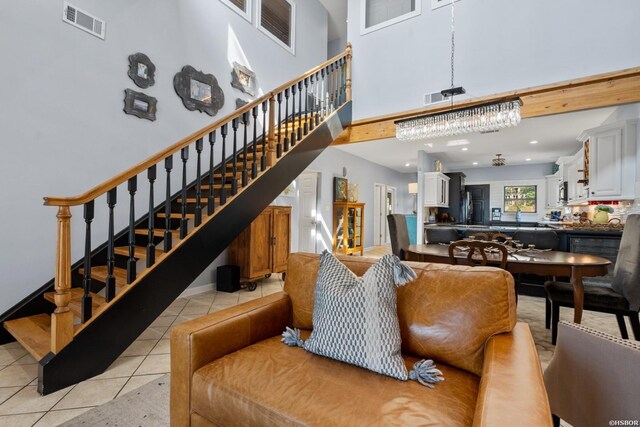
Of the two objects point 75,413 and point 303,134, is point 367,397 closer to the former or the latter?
point 75,413

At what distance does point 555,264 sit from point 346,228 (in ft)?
15.5

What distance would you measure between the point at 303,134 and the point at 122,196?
2.24 metres

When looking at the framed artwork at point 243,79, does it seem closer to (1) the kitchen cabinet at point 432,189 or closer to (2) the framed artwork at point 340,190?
(2) the framed artwork at point 340,190

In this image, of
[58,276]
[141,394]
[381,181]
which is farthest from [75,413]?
[381,181]

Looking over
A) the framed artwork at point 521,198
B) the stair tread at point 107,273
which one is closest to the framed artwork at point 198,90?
the stair tread at point 107,273

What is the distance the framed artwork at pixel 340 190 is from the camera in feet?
22.4

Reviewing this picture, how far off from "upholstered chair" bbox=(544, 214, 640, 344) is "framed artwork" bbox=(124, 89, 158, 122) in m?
4.44

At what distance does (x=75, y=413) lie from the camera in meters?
1.66

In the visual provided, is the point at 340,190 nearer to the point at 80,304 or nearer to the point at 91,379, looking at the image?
the point at 80,304

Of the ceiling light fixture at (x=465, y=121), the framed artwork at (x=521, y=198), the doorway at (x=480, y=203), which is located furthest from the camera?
the doorway at (x=480, y=203)

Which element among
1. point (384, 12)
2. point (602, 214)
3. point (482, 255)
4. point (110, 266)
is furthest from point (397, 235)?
point (384, 12)

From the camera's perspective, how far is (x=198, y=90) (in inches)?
162

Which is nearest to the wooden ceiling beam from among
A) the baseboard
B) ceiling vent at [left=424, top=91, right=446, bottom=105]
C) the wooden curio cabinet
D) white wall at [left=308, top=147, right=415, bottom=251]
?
ceiling vent at [left=424, top=91, right=446, bottom=105]

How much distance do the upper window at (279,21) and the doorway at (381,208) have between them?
14.7 ft
